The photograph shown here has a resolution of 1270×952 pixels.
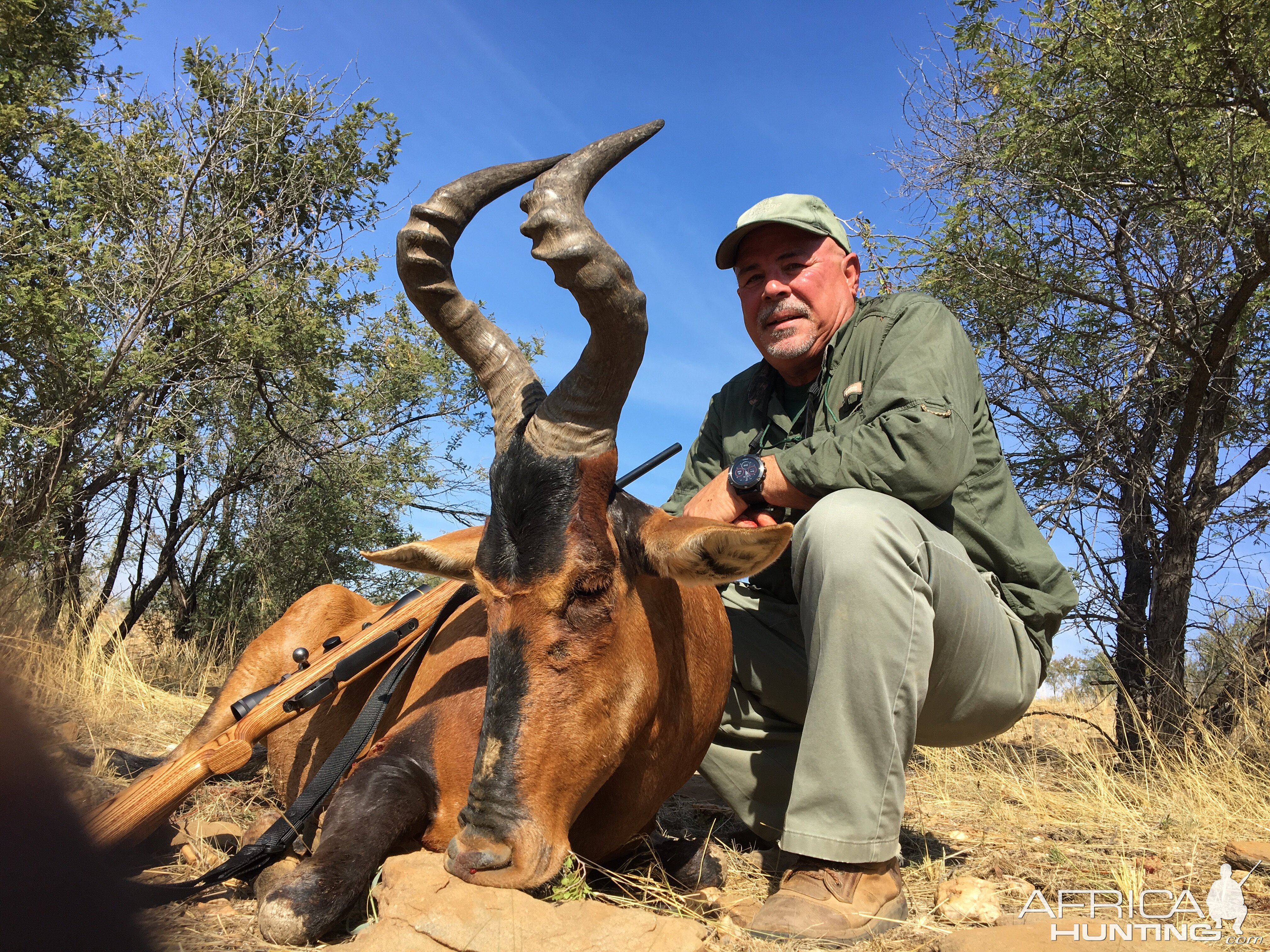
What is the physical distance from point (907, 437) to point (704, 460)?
1.74 metres

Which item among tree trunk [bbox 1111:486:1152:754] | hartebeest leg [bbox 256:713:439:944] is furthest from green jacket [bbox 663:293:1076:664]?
tree trunk [bbox 1111:486:1152:754]

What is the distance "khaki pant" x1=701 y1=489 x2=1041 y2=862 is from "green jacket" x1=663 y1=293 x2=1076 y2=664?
5.5 inches

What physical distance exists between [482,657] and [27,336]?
18.3ft

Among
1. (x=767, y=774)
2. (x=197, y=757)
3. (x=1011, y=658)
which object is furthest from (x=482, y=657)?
(x=1011, y=658)

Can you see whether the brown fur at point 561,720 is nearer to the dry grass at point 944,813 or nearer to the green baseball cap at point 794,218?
the dry grass at point 944,813

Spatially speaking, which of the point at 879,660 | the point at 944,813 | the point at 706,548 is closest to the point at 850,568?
the point at 879,660

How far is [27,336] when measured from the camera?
22.7 feet

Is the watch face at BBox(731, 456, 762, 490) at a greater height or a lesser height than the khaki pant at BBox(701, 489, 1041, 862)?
greater

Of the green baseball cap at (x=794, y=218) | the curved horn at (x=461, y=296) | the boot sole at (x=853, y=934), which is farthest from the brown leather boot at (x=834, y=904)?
the green baseball cap at (x=794, y=218)

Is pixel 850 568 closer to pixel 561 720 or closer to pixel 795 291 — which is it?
pixel 561 720

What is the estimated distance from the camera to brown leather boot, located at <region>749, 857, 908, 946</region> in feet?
9.29

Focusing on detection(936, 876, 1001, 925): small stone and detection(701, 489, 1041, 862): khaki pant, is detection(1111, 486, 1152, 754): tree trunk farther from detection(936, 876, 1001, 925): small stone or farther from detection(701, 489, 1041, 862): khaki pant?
detection(936, 876, 1001, 925): small stone

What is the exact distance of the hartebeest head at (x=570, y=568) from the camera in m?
2.69

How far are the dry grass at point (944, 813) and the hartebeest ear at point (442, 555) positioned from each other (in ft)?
4.07
